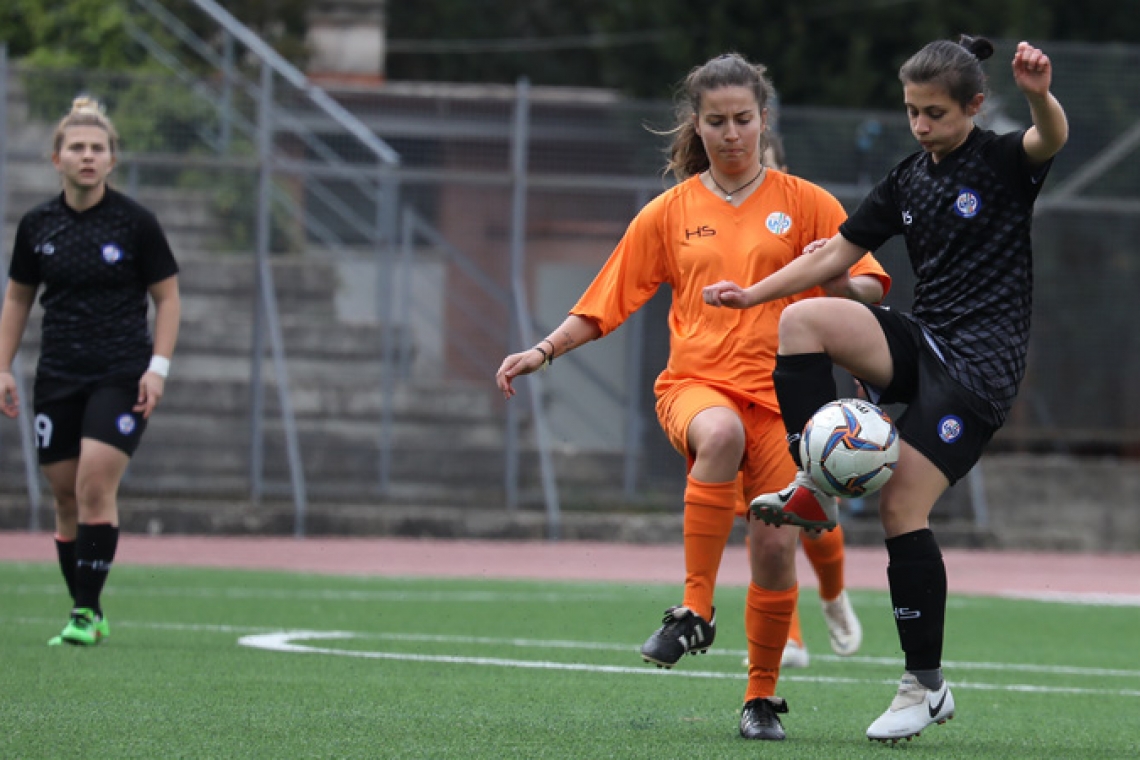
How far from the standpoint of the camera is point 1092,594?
40.7 ft

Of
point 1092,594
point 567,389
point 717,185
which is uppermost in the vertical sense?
point 717,185

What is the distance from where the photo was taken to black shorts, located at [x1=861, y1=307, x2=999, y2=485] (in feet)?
16.3

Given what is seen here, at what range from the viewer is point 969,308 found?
5051 millimetres

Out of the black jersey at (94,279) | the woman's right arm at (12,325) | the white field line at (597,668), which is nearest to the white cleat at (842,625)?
the white field line at (597,668)

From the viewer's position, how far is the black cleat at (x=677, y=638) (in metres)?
5.18

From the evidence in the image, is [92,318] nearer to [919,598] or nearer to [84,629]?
[84,629]

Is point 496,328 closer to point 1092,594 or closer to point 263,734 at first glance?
point 1092,594

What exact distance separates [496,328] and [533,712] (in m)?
10.4

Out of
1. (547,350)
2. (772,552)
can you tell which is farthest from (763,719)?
(547,350)

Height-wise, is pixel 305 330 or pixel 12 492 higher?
pixel 305 330

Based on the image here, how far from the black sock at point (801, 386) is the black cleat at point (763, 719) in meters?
0.82

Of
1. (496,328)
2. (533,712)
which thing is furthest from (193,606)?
(496,328)

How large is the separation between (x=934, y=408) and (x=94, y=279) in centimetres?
419

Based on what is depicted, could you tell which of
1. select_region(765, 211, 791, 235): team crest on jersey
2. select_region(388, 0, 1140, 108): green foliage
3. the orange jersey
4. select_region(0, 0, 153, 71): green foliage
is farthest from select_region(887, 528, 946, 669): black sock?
select_region(388, 0, 1140, 108): green foliage
